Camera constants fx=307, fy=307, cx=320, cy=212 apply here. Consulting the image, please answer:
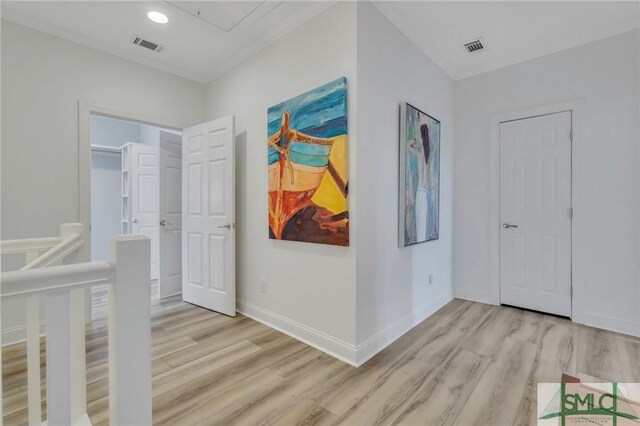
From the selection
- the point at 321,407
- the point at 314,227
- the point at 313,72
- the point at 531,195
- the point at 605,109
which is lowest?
the point at 321,407

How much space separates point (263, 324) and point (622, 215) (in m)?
3.36

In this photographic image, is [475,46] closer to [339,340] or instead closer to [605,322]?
[605,322]

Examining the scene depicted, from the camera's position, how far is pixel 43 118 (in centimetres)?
268

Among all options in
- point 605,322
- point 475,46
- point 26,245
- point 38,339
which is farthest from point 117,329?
point 605,322

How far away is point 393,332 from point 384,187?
1.22 meters

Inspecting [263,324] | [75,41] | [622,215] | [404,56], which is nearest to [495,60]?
[404,56]

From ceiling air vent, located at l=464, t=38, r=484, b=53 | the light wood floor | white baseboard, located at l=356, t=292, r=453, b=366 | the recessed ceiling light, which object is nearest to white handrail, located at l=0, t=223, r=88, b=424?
the light wood floor

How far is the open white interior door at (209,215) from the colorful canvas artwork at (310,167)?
590mm

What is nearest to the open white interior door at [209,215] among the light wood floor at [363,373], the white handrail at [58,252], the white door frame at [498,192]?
the light wood floor at [363,373]

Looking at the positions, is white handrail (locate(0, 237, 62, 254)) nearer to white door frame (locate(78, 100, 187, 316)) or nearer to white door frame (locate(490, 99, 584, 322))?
white door frame (locate(78, 100, 187, 316))

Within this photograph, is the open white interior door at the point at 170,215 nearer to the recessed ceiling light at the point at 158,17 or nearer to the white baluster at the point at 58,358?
the recessed ceiling light at the point at 158,17

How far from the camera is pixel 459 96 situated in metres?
3.65

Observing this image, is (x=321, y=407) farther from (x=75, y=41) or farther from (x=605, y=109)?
(x=75, y=41)

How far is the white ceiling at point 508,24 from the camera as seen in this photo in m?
2.45
